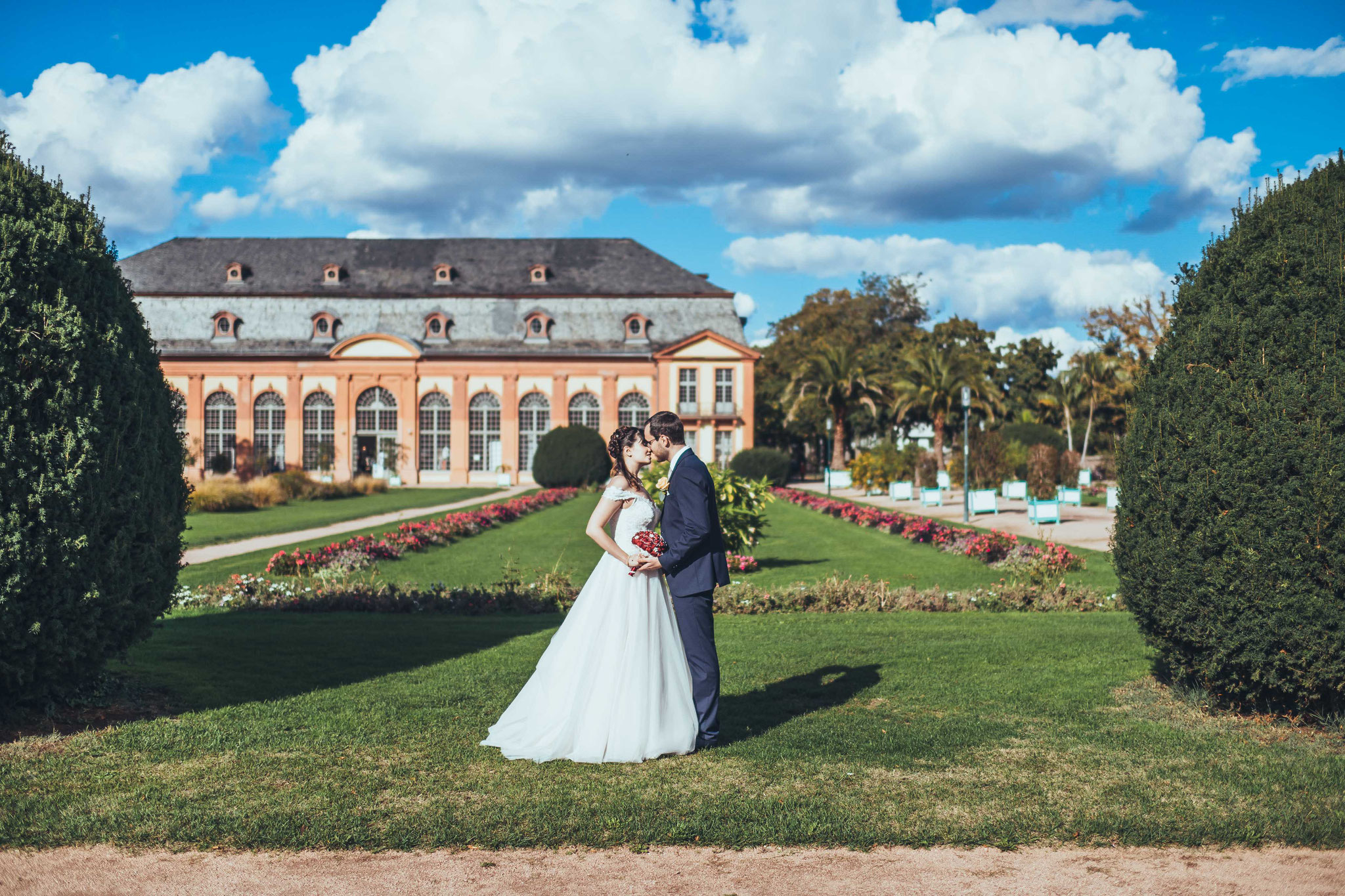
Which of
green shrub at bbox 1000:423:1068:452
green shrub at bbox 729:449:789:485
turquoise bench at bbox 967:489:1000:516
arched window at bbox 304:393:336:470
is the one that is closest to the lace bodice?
turquoise bench at bbox 967:489:1000:516

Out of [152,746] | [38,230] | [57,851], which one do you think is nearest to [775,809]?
[57,851]

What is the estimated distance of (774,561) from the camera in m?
16.0

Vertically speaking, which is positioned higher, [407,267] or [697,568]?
[407,267]

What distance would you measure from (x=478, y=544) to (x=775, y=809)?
48.2 feet

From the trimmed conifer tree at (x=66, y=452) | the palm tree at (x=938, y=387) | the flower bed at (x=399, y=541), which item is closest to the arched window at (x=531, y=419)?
the palm tree at (x=938, y=387)

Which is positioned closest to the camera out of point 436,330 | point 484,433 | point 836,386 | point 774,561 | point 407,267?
point 774,561

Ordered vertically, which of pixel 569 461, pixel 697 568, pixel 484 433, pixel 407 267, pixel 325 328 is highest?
pixel 407 267

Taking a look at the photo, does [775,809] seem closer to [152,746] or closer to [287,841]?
[287,841]

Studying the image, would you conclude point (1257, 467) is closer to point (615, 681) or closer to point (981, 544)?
point (615, 681)

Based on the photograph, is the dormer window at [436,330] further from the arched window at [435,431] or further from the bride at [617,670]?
the bride at [617,670]

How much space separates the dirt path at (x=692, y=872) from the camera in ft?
12.5

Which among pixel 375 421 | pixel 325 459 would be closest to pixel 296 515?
pixel 325 459

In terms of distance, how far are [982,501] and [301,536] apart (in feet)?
49.6

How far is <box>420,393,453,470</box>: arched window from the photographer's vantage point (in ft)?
174
